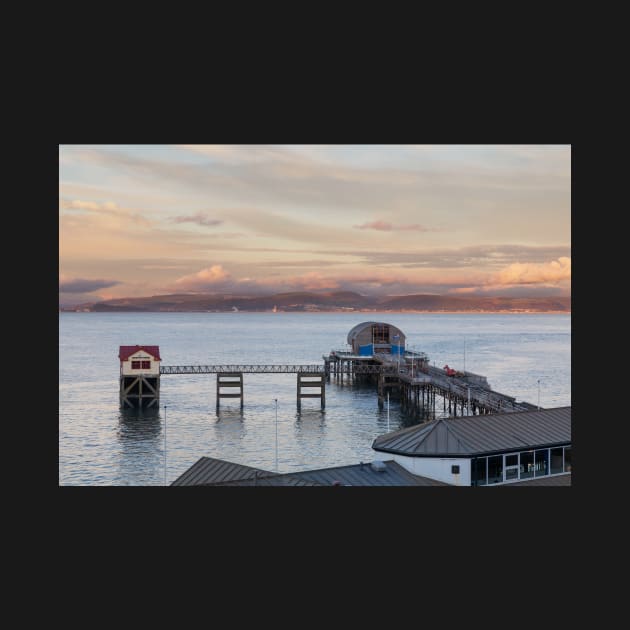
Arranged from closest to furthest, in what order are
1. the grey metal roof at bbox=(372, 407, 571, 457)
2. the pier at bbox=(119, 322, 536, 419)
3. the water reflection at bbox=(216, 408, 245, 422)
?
the grey metal roof at bbox=(372, 407, 571, 457), the pier at bbox=(119, 322, 536, 419), the water reflection at bbox=(216, 408, 245, 422)

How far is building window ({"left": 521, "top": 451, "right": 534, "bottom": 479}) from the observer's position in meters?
24.4

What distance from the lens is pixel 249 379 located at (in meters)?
86.8

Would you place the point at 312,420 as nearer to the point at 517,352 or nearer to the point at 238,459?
the point at 238,459

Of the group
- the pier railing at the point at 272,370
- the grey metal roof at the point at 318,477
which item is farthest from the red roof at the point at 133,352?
the grey metal roof at the point at 318,477

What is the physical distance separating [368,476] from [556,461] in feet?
21.9

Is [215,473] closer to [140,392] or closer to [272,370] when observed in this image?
[140,392]

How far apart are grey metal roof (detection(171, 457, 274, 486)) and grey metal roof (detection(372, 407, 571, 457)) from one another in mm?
4354

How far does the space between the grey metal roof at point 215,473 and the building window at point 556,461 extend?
371 inches

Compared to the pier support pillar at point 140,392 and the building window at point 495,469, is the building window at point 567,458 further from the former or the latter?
the pier support pillar at point 140,392

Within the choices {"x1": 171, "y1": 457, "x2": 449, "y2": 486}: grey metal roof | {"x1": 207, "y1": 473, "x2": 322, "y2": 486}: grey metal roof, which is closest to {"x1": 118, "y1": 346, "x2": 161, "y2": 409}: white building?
{"x1": 171, "y1": 457, "x2": 449, "y2": 486}: grey metal roof

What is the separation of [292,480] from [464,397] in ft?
105

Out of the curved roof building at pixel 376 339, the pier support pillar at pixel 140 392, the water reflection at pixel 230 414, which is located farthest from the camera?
the curved roof building at pixel 376 339

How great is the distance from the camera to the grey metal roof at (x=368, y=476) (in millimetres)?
22641

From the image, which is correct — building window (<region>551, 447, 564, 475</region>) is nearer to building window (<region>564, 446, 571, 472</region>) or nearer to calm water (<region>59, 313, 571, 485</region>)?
building window (<region>564, 446, 571, 472</region>)
